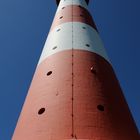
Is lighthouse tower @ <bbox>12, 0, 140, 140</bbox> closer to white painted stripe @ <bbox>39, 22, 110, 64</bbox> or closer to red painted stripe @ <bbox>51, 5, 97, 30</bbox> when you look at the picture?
white painted stripe @ <bbox>39, 22, 110, 64</bbox>

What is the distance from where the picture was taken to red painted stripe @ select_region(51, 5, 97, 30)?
36.7 feet

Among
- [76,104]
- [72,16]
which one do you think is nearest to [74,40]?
[72,16]

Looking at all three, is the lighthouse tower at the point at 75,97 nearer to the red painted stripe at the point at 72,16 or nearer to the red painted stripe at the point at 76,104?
the red painted stripe at the point at 76,104

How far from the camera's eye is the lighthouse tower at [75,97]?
6.86 m

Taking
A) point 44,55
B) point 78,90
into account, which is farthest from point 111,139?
point 44,55

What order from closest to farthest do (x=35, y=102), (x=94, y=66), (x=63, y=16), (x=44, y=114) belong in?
(x=44, y=114) < (x=35, y=102) < (x=94, y=66) < (x=63, y=16)

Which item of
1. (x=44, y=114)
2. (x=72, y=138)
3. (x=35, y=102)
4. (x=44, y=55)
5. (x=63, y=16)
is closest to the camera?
Answer: (x=72, y=138)

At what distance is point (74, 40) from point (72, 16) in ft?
6.79

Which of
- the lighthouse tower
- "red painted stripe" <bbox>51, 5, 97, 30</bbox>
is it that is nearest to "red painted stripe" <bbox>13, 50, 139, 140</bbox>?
the lighthouse tower

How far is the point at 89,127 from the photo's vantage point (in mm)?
6781

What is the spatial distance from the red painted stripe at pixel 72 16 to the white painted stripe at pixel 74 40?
0.37 meters

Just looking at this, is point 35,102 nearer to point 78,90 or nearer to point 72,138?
point 78,90

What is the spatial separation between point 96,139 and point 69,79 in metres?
2.07

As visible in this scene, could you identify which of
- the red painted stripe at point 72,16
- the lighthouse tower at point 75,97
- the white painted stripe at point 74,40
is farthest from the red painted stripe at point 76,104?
the red painted stripe at point 72,16
